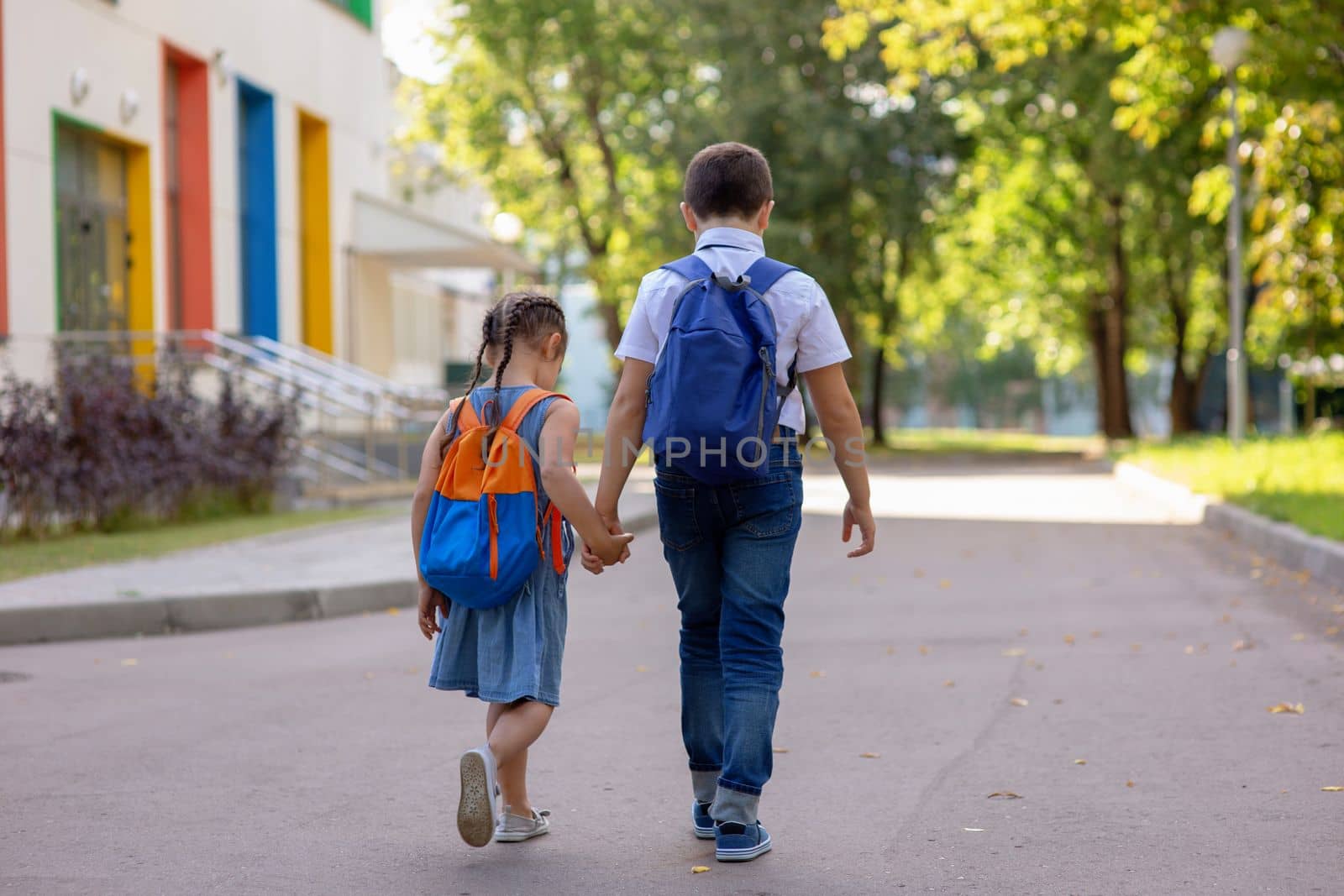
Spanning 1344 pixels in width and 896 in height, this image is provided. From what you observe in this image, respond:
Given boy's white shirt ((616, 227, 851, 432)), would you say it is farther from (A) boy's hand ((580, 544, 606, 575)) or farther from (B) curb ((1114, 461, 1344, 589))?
(B) curb ((1114, 461, 1344, 589))

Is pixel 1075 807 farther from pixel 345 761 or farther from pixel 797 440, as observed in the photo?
pixel 345 761

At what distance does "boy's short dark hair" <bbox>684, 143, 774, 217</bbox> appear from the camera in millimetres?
4180

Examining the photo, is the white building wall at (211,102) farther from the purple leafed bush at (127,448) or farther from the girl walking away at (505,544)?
the girl walking away at (505,544)

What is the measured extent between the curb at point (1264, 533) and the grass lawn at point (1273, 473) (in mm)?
123

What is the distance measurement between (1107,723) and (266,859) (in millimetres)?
3052

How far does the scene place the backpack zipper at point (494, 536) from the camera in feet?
13.6

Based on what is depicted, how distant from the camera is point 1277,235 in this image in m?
17.9

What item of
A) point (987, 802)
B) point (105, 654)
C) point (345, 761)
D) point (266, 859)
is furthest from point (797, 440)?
point (105, 654)

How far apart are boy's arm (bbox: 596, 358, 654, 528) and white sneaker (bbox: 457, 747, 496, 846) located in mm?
672

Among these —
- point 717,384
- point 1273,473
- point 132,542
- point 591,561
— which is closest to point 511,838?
point 591,561

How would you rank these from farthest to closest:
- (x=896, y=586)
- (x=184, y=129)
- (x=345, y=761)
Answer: (x=184, y=129), (x=896, y=586), (x=345, y=761)

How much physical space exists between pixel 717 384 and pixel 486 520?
710 mm

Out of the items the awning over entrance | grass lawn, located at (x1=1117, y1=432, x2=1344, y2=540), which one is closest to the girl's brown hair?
grass lawn, located at (x1=1117, y1=432, x2=1344, y2=540)

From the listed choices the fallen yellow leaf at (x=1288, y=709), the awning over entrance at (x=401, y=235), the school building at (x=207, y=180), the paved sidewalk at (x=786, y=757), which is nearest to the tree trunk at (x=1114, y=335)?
the school building at (x=207, y=180)
